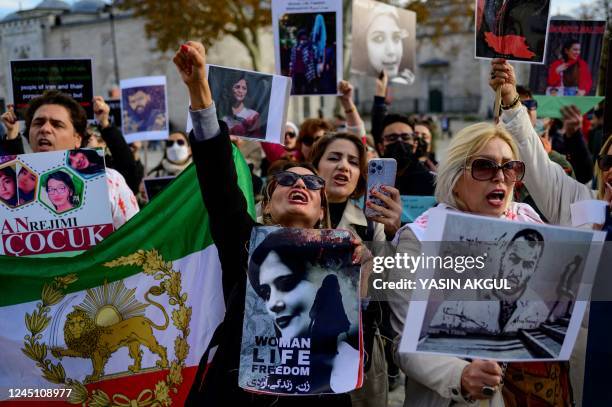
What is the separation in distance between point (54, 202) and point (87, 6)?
55370 millimetres

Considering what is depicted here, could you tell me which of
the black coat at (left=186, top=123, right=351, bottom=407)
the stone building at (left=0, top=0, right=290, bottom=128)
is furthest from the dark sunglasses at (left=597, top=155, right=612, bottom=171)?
the stone building at (left=0, top=0, right=290, bottom=128)

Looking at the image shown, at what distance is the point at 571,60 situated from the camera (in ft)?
18.2

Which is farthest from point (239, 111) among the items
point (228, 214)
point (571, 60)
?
point (571, 60)

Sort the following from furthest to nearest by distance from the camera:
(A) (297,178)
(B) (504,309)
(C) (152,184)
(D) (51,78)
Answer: (C) (152,184) < (D) (51,78) < (A) (297,178) < (B) (504,309)

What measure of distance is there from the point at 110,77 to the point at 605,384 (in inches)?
1924

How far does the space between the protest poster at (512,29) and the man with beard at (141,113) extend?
3839mm

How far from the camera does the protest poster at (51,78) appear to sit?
4824 millimetres

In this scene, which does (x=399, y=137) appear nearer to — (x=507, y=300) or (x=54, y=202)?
(x=54, y=202)

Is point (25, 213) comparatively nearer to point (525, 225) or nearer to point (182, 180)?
point (182, 180)

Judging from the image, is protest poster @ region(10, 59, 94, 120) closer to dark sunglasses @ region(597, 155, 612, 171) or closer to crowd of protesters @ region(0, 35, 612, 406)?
crowd of protesters @ region(0, 35, 612, 406)

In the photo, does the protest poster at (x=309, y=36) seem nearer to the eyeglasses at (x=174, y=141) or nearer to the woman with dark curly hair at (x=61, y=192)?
the woman with dark curly hair at (x=61, y=192)

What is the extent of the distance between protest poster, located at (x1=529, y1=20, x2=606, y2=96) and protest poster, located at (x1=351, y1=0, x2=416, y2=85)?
1112 millimetres

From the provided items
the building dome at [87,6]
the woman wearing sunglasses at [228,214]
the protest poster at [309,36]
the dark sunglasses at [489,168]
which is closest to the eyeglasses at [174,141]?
the protest poster at [309,36]

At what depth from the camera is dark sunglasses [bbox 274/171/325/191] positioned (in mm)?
2730
